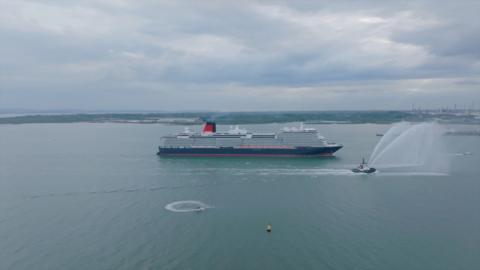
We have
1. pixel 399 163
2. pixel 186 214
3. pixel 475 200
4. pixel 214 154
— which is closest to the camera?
pixel 186 214

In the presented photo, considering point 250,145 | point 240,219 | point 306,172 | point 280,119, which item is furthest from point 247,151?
point 280,119

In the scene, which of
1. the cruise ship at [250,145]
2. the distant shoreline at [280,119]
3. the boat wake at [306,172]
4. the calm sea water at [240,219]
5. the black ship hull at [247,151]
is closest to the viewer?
the calm sea water at [240,219]

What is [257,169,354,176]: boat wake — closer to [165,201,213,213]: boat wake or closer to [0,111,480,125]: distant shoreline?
[165,201,213,213]: boat wake

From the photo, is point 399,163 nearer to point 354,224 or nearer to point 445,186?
point 445,186

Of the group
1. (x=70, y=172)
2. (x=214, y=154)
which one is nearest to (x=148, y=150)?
(x=214, y=154)

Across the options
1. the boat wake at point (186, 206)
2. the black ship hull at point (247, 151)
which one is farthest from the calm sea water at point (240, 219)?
the black ship hull at point (247, 151)

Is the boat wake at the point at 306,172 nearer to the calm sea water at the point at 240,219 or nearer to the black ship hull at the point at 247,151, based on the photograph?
the calm sea water at the point at 240,219
